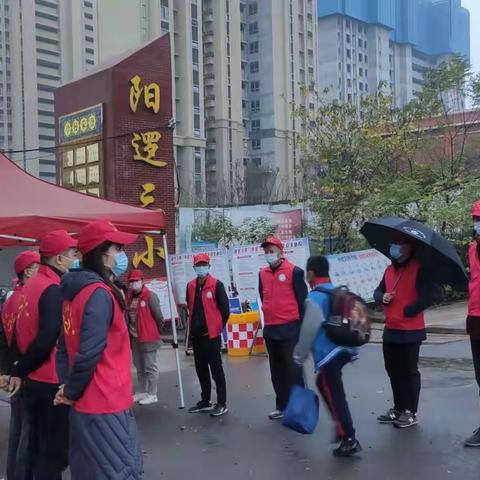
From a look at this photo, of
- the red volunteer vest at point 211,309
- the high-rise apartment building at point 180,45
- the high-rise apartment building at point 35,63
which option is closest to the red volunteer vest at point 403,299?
the red volunteer vest at point 211,309

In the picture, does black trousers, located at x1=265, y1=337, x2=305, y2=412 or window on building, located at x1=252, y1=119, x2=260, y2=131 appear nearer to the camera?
black trousers, located at x1=265, y1=337, x2=305, y2=412

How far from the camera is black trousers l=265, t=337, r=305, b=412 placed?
6.84 m

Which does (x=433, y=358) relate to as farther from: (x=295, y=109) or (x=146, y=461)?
(x=295, y=109)

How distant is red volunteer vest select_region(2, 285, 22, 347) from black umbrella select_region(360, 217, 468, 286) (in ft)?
10.7

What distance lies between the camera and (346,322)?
17.6ft

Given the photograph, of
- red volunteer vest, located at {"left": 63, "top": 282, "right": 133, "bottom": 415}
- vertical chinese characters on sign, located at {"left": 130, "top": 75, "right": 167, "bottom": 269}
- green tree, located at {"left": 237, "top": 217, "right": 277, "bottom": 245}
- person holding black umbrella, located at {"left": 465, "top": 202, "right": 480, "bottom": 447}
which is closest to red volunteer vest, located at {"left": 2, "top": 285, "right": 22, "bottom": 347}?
red volunteer vest, located at {"left": 63, "top": 282, "right": 133, "bottom": 415}

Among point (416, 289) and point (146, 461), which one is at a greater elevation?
point (416, 289)

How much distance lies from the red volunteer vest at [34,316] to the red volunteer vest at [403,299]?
3.23m

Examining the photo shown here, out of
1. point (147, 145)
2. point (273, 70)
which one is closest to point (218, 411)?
point (147, 145)

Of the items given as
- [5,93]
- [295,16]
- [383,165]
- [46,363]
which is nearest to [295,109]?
[383,165]

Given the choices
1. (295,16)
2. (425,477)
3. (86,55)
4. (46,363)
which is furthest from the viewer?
(295,16)

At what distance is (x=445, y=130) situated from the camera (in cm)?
2119

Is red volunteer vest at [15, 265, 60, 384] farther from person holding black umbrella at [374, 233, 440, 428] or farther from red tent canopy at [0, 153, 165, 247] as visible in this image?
person holding black umbrella at [374, 233, 440, 428]

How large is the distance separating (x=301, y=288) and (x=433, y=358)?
13.9 ft
